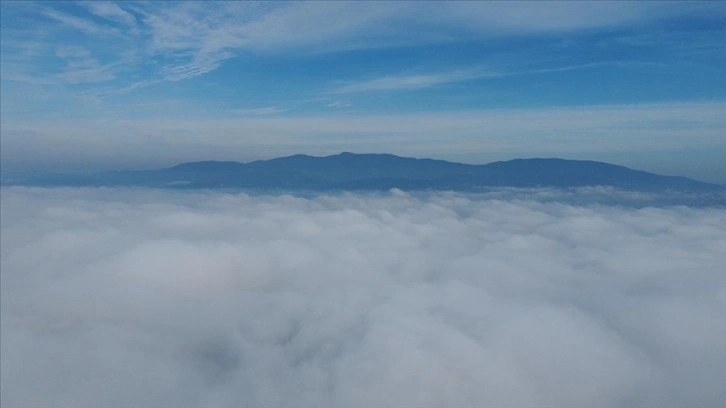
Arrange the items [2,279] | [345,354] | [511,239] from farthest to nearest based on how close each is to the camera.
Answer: [511,239], [2,279], [345,354]

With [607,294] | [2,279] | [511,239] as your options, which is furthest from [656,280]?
[2,279]

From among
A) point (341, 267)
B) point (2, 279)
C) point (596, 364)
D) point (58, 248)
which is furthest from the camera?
point (341, 267)

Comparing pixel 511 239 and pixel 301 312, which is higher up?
pixel 511 239

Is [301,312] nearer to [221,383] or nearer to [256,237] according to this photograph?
[221,383]

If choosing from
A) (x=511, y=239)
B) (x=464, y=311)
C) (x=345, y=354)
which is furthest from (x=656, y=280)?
(x=511, y=239)

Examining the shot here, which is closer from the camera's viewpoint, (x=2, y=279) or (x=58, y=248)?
(x=2, y=279)

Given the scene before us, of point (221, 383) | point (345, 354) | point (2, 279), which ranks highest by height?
point (2, 279)
